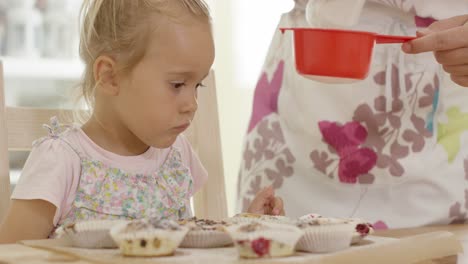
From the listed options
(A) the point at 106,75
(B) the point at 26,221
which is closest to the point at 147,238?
(B) the point at 26,221

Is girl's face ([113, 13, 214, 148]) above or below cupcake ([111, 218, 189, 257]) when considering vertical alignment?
above

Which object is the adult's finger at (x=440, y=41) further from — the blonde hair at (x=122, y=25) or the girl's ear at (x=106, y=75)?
the girl's ear at (x=106, y=75)

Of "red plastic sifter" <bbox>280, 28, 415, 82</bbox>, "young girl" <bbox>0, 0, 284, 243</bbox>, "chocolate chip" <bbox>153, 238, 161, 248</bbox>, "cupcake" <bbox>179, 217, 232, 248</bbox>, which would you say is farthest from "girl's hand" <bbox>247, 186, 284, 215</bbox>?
"chocolate chip" <bbox>153, 238, 161, 248</bbox>

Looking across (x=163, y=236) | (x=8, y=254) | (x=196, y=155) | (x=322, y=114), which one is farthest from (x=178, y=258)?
(x=322, y=114)

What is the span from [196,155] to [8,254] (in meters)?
0.56

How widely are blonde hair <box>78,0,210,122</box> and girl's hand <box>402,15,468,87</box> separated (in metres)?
0.31

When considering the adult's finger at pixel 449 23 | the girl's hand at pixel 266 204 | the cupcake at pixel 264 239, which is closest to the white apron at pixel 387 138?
the adult's finger at pixel 449 23

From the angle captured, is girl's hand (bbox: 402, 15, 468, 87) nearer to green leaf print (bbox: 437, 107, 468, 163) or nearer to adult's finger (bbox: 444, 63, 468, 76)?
adult's finger (bbox: 444, 63, 468, 76)

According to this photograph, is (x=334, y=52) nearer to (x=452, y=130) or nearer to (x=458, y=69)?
(x=458, y=69)

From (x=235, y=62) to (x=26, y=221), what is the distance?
2.54 m

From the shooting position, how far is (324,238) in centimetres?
85

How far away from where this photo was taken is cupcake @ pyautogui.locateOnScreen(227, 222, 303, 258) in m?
0.79

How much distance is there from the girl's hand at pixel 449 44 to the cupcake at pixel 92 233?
1.73ft

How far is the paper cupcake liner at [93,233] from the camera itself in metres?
0.86
